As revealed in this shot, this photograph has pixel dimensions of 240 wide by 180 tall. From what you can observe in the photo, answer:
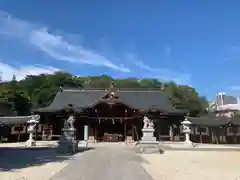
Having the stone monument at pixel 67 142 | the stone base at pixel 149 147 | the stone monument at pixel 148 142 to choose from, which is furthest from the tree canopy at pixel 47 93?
the stone monument at pixel 67 142

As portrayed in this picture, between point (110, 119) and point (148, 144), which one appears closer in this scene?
point (148, 144)

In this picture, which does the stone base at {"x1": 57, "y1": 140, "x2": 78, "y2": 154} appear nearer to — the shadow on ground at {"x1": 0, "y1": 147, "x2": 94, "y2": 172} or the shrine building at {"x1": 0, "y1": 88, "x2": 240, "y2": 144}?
the shadow on ground at {"x1": 0, "y1": 147, "x2": 94, "y2": 172}

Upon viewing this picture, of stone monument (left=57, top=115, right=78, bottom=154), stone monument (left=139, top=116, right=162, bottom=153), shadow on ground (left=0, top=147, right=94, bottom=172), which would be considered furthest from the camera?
stone monument (left=139, top=116, right=162, bottom=153)

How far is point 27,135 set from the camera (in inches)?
1635

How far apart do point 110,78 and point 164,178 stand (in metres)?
89.2

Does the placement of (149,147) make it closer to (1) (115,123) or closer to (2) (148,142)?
(2) (148,142)

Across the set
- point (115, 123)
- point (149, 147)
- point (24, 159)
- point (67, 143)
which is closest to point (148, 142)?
point (149, 147)

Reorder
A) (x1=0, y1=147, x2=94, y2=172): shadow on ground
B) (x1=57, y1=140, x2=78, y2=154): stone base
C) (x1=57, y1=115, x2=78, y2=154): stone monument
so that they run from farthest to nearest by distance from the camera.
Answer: (x1=57, y1=115, x2=78, y2=154): stone monument < (x1=57, y1=140, x2=78, y2=154): stone base < (x1=0, y1=147, x2=94, y2=172): shadow on ground

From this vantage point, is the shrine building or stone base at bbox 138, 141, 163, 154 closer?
stone base at bbox 138, 141, 163, 154

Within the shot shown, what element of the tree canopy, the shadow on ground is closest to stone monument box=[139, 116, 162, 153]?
the shadow on ground

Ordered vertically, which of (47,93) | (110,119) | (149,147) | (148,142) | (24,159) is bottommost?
(24,159)

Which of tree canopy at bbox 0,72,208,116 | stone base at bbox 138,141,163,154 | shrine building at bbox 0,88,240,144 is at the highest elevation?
tree canopy at bbox 0,72,208,116

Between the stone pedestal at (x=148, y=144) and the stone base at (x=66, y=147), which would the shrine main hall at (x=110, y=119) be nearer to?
the stone pedestal at (x=148, y=144)

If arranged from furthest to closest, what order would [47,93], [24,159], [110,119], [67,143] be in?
1. [47,93]
2. [110,119]
3. [67,143]
4. [24,159]
